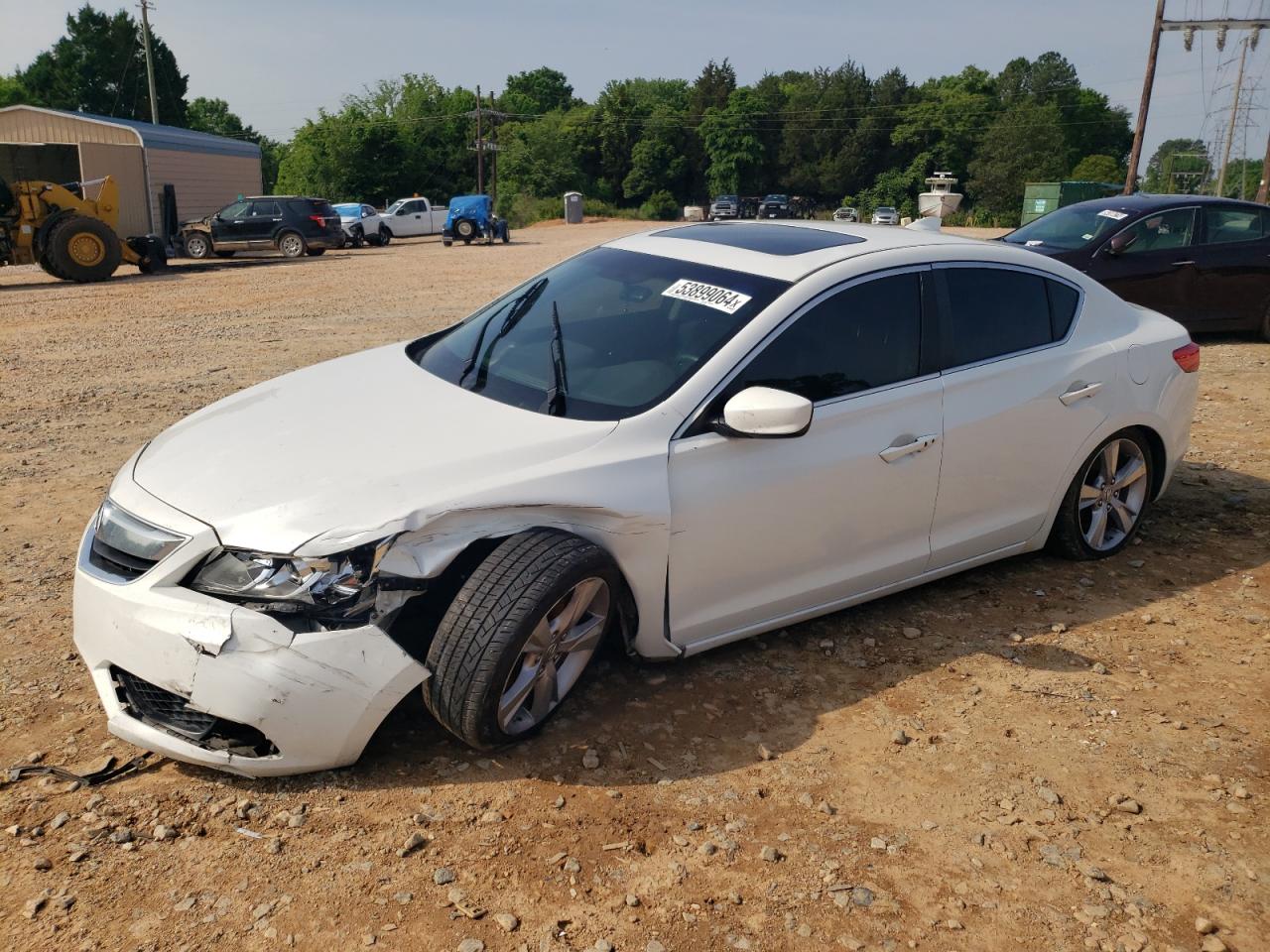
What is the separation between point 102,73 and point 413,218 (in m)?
50.0

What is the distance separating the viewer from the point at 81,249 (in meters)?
19.1

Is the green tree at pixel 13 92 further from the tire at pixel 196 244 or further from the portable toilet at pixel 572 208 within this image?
the tire at pixel 196 244

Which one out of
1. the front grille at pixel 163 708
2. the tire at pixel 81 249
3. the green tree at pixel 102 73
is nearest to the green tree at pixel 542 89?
the green tree at pixel 102 73

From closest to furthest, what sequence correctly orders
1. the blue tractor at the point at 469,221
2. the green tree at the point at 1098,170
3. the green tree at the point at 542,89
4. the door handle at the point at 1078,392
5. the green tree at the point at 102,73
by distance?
the door handle at the point at 1078,392 < the blue tractor at the point at 469,221 < the green tree at the point at 102,73 < the green tree at the point at 1098,170 < the green tree at the point at 542,89

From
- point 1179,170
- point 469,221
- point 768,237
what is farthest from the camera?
point 1179,170

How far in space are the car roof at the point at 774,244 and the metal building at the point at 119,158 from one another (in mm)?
26414

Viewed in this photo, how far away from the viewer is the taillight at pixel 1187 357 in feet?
16.9

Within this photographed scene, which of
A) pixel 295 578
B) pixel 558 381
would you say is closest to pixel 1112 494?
pixel 558 381

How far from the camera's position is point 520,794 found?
128 inches

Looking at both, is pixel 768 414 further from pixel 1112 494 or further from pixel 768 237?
pixel 1112 494

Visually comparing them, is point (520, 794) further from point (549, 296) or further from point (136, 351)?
point (136, 351)

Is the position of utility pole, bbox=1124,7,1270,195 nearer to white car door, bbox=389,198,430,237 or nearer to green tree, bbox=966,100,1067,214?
white car door, bbox=389,198,430,237

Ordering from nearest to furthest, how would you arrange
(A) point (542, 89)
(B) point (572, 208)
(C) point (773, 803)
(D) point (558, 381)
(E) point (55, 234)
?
(C) point (773, 803) → (D) point (558, 381) → (E) point (55, 234) → (B) point (572, 208) → (A) point (542, 89)

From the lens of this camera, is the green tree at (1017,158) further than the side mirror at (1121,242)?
Yes
